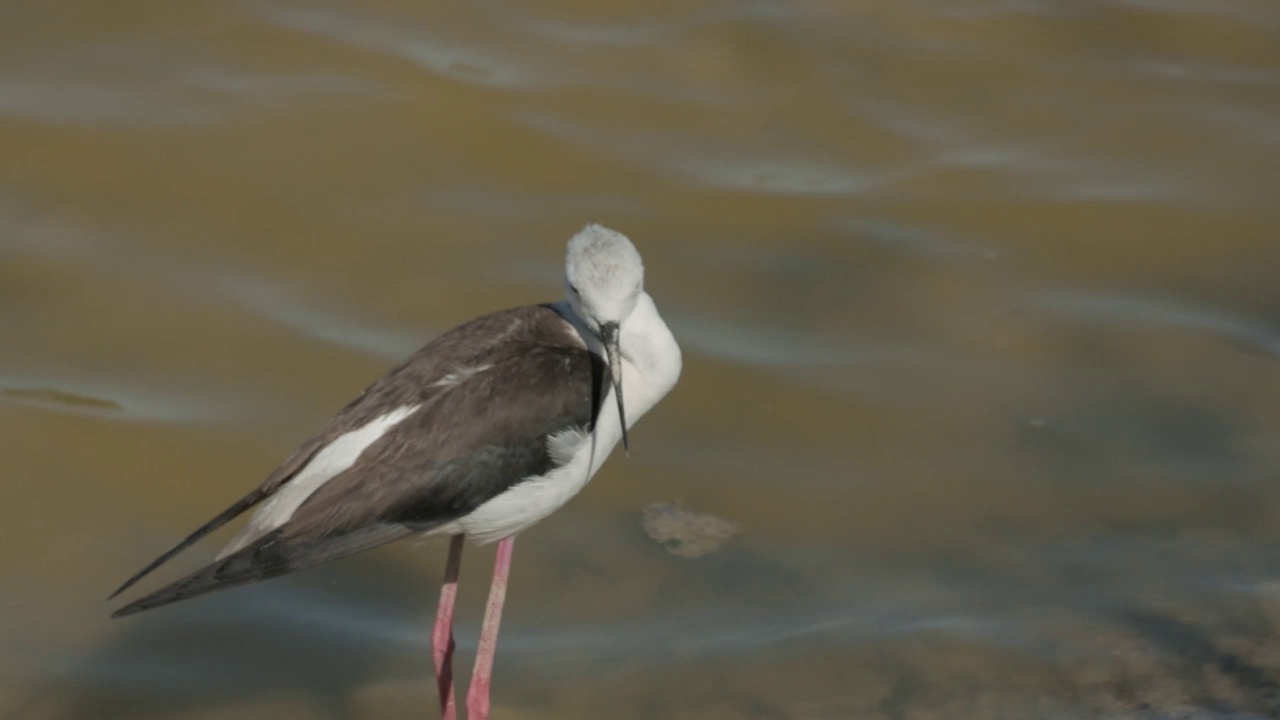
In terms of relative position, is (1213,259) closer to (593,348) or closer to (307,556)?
(593,348)

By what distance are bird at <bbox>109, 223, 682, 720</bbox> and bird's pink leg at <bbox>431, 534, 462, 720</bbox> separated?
54 millimetres

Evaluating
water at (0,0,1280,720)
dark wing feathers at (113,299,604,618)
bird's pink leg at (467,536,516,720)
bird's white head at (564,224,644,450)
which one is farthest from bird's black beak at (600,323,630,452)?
water at (0,0,1280,720)

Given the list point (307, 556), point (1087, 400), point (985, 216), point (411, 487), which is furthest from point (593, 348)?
point (985, 216)

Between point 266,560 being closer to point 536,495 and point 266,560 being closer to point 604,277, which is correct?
point 536,495

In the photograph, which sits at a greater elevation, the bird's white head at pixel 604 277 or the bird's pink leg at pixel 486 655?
the bird's white head at pixel 604 277

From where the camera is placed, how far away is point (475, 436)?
499 centimetres

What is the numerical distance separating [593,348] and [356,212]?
115 inches

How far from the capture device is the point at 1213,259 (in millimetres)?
7977

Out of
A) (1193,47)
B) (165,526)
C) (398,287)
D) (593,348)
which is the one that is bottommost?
(165,526)

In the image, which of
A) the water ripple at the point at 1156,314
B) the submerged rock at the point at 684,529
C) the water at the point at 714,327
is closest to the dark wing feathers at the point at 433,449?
the water at the point at 714,327

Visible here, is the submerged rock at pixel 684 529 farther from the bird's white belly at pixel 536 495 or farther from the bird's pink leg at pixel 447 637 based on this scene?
the bird's white belly at pixel 536 495

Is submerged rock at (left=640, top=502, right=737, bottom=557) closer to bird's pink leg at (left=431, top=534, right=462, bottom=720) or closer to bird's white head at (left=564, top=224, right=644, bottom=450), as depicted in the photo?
bird's pink leg at (left=431, top=534, right=462, bottom=720)

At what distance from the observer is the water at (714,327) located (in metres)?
5.75

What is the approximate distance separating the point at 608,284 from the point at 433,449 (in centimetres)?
70
